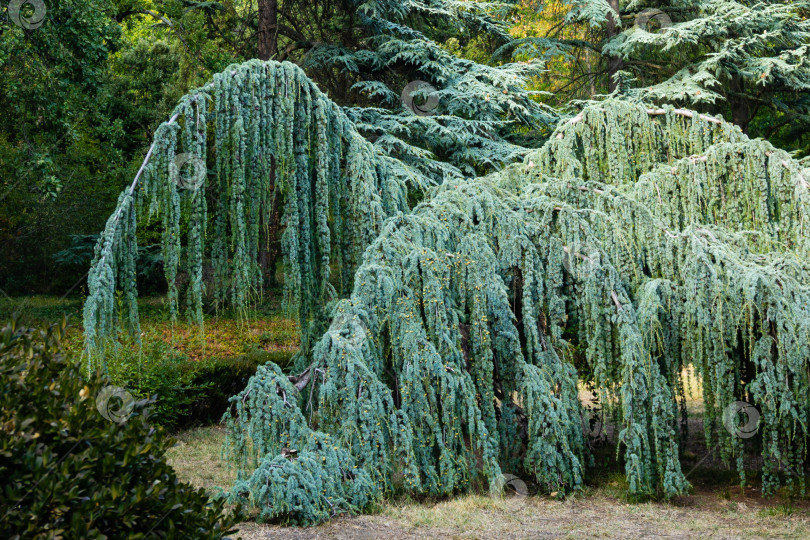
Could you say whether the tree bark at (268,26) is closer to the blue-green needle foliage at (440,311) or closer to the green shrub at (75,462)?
the blue-green needle foliage at (440,311)

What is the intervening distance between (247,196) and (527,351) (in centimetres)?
221

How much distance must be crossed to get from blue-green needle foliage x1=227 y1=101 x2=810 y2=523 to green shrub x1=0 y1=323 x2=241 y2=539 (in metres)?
1.91

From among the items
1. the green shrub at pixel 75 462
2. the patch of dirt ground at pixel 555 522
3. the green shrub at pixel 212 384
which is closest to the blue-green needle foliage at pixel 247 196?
the patch of dirt ground at pixel 555 522

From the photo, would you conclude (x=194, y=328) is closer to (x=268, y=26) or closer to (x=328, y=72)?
(x=328, y=72)

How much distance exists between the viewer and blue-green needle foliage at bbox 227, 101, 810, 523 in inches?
173

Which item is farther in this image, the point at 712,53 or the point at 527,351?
the point at 712,53

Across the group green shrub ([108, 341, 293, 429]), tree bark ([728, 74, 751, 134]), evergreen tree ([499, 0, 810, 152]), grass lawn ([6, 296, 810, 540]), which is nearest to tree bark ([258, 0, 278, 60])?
evergreen tree ([499, 0, 810, 152])

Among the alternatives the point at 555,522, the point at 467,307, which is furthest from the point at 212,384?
the point at 555,522

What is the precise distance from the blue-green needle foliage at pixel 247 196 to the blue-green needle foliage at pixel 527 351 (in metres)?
0.44

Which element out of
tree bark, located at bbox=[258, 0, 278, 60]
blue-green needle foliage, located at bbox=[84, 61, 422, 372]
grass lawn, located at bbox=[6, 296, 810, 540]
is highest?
tree bark, located at bbox=[258, 0, 278, 60]

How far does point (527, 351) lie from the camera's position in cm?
504

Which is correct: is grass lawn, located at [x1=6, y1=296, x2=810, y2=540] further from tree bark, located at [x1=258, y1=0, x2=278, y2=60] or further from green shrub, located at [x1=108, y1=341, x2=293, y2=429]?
tree bark, located at [x1=258, y1=0, x2=278, y2=60]

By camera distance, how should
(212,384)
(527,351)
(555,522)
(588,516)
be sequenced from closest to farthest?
(555,522) → (588,516) → (527,351) → (212,384)

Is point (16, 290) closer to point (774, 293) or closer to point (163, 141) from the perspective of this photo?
point (163, 141)
